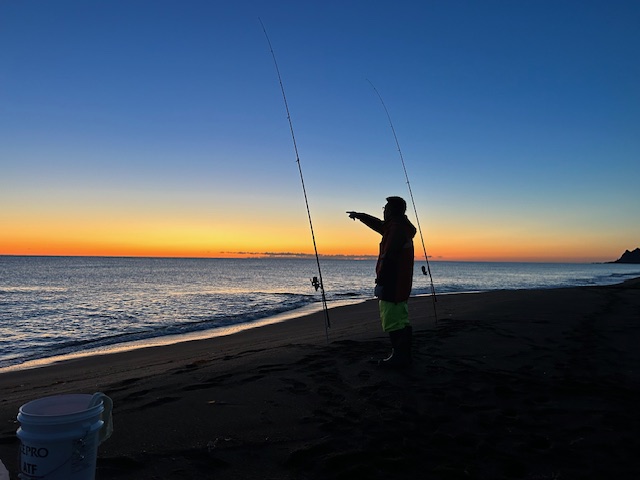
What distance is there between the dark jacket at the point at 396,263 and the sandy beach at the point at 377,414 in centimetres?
102

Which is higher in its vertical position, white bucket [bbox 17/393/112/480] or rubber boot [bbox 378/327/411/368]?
white bucket [bbox 17/393/112/480]

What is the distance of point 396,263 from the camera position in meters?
5.83

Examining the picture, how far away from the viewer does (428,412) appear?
4.41 metres

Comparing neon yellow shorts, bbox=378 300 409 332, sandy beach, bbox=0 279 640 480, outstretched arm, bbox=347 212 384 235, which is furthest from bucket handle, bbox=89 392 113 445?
outstretched arm, bbox=347 212 384 235

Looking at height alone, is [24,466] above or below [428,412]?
above

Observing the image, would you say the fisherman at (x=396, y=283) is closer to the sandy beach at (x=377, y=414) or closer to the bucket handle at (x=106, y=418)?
the sandy beach at (x=377, y=414)

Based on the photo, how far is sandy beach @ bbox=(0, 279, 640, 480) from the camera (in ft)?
10.9

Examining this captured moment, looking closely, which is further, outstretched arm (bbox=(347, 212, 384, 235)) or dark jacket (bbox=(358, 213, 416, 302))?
outstretched arm (bbox=(347, 212, 384, 235))

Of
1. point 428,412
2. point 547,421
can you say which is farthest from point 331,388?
point 547,421

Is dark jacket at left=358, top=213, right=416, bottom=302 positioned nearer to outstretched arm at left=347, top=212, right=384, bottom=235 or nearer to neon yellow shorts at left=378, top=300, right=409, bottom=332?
neon yellow shorts at left=378, top=300, right=409, bottom=332

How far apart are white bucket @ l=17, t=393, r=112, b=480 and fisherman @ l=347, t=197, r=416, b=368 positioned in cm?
390

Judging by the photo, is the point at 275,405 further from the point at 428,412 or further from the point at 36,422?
the point at 36,422

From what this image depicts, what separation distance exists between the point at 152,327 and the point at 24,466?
13961mm

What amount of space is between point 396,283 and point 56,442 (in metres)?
4.22
